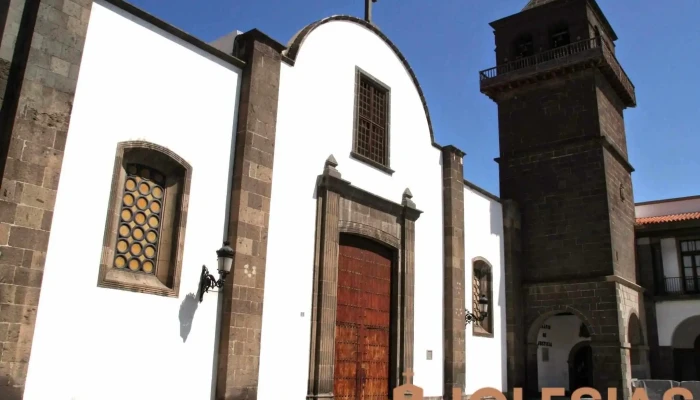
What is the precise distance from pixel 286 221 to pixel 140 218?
272 cm

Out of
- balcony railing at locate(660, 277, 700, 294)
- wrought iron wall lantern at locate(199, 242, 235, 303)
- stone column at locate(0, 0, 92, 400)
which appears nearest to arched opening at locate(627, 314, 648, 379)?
balcony railing at locate(660, 277, 700, 294)

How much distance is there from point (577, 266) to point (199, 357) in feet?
39.3

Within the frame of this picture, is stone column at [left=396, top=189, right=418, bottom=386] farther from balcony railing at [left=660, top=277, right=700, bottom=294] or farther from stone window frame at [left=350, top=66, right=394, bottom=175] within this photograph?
balcony railing at [left=660, top=277, right=700, bottom=294]

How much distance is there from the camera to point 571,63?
18.3 metres

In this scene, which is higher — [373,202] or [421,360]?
[373,202]

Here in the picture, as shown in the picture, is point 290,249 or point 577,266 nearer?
point 290,249

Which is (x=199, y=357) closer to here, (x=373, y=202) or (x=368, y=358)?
(x=368, y=358)

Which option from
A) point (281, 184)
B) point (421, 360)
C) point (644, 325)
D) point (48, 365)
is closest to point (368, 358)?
point (421, 360)

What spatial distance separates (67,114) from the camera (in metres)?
7.67

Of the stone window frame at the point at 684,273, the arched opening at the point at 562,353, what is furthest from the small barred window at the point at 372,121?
the stone window frame at the point at 684,273

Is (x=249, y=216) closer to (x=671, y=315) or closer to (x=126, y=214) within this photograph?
(x=126, y=214)

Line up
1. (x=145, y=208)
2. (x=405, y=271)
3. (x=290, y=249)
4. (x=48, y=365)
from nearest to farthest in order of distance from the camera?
(x=48, y=365)
(x=145, y=208)
(x=290, y=249)
(x=405, y=271)

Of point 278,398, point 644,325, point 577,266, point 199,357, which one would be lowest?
point 278,398

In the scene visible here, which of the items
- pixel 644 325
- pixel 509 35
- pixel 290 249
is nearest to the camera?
pixel 290 249
